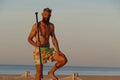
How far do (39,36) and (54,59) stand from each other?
2.33ft

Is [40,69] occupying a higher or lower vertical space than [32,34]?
lower

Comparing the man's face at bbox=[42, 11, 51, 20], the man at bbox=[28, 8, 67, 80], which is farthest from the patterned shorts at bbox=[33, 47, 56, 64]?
the man's face at bbox=[42, 11, 51, 20]

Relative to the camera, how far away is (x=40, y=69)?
47.4 ft

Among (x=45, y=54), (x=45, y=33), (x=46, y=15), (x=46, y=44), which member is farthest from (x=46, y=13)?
(x=45, y=54)

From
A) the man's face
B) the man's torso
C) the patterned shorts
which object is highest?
the man's face

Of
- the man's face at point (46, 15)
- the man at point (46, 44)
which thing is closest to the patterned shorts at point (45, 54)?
the man at point (46, 44)

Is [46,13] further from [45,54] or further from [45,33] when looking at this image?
[45,54]

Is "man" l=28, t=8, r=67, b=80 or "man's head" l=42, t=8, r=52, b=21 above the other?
"man's head" l=42, t=8, r=52, b=21

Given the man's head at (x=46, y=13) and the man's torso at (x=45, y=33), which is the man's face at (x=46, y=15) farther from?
the man's torso at (x=45, y=33)

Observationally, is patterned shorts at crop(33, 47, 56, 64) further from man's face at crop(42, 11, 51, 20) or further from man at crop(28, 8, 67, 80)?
man's face at crop(42, 11, 51, 20)

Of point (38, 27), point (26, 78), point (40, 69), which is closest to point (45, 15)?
point (38, 27)

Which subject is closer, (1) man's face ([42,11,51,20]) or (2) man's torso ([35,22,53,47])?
(1) man's face ([42,11,51,20])

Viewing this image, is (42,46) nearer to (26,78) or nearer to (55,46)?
(55,46)

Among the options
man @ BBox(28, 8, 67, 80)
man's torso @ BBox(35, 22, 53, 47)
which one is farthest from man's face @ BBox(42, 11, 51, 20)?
man's torso @ BBox(35, 22, 53, 47)
